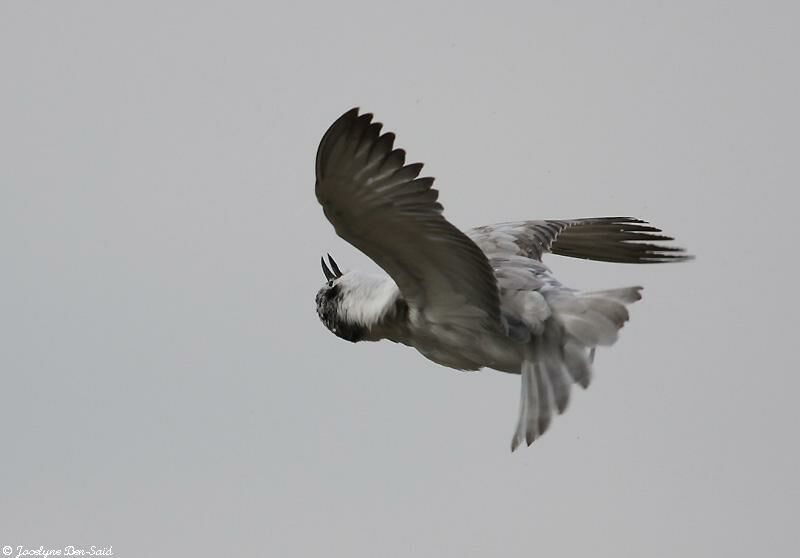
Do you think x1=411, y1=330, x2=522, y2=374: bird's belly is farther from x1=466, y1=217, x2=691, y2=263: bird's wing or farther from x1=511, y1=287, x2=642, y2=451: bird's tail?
x1=466, y1=217, x2=691, y2=263: bird's wing

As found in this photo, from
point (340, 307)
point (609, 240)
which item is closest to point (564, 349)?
point (340, 307)

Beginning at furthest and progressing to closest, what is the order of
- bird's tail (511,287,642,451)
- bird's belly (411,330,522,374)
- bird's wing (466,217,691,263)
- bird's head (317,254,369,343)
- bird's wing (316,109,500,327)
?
bird's wing (466,217,691,263) < bird's head (317,254,369,343) < bird's belly (411,330,522,374) < bird's tail (511,287,642,451) < bird's wing (316,109,500,327)

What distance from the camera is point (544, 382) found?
8.90 metres

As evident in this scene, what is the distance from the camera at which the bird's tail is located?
8.66m

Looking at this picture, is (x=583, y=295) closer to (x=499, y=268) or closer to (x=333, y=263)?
(x=499, y=268)

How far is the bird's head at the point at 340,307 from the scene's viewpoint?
9594 mm

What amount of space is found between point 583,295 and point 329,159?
5.18ft

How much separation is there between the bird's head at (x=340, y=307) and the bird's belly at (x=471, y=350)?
0.34 meters

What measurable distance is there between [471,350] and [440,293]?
1.38 feet

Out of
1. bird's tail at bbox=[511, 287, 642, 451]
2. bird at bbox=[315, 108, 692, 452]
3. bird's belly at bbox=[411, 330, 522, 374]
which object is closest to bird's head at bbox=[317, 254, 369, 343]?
bird at bbox=[315, 108, 692, 452]

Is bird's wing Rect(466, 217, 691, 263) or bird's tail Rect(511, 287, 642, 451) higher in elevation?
bird's wing Rect(466, 217, 691, 263)

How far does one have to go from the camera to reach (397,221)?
8531 mm

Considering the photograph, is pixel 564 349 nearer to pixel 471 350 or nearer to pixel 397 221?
pixel 471 350

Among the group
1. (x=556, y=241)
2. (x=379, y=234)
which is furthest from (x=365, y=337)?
(x=556, y=241)
